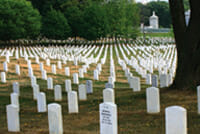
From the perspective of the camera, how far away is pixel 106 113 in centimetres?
630

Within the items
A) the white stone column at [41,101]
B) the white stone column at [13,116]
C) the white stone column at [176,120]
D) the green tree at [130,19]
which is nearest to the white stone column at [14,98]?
the white stone column at [41,101]

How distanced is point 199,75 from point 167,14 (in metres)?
97.6

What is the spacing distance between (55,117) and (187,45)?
4.99 m

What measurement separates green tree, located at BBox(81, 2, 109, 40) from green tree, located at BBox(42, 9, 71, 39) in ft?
12.7

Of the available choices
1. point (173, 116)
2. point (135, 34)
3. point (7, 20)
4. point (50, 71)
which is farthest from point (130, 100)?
point (135, 34)

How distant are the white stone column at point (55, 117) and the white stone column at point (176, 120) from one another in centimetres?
226

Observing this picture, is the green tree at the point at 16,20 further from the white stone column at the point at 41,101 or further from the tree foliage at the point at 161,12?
the tree foliage at the point at 161,12

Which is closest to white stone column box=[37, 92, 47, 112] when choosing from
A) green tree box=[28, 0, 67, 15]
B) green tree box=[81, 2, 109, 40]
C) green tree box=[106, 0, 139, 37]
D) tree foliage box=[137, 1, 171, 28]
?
green tree box=[106, 0, 139, 37]

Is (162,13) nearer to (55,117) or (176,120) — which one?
(55,117)

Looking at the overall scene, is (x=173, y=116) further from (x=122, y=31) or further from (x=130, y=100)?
(x=122, y=31)

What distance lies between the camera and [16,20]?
4997 centimetres

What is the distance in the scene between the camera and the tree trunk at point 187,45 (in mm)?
9852

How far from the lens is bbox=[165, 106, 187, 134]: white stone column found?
5.48 meters

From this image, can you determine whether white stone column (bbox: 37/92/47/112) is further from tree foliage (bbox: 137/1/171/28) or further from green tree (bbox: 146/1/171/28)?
green tree (bbox: 146/1/171/28)
